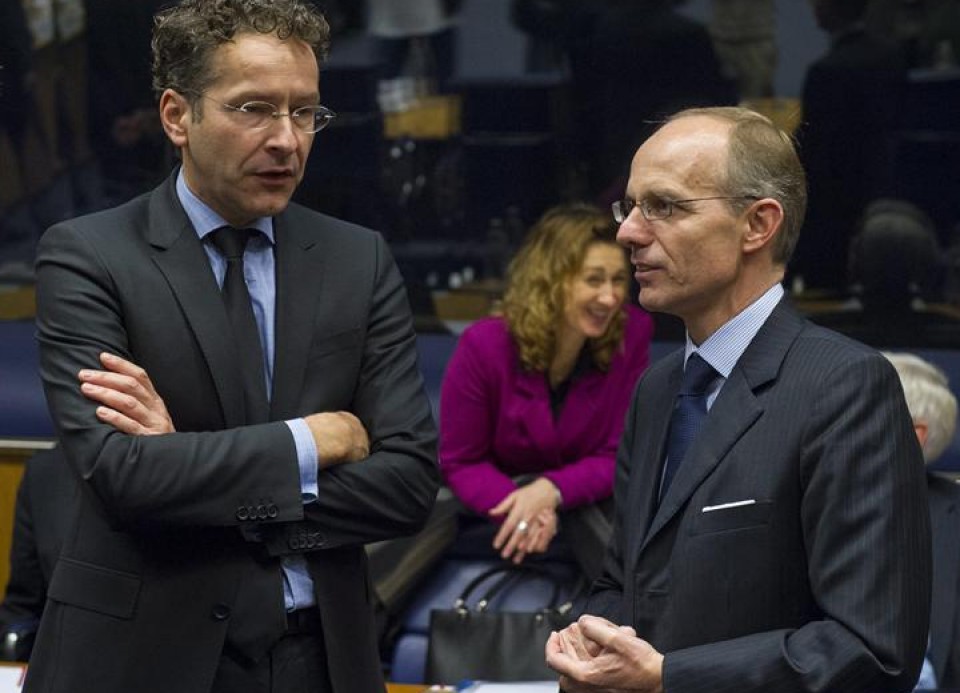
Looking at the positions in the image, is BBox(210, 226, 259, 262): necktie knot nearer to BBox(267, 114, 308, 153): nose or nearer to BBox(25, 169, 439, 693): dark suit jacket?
BBox(25, 169, 439, 693): dark suit jacket

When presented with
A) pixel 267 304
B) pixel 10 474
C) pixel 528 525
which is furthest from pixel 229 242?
pixel 10 474

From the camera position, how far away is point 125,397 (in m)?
2.31

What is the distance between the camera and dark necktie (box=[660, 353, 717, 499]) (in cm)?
220

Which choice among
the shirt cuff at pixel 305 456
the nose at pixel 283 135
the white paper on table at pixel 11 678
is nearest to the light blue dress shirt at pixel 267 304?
the shirt cuff at pixel 305 456

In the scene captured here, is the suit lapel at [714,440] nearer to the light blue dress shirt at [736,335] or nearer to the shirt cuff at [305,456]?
the light blue dress shirt at [736,335]

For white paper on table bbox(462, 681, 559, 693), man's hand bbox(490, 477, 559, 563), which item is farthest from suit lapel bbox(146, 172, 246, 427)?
man's hand bbox(490, 477, 559, 563)

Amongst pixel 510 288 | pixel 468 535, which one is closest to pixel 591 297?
pixel 510 288

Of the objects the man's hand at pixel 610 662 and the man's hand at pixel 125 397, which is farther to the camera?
the man's hand at pixel 125 397

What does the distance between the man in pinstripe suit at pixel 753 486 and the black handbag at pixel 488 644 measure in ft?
5.87

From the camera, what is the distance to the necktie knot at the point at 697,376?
221 centimetres

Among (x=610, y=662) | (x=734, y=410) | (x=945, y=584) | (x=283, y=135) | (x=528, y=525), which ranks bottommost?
(x=528, y=525)

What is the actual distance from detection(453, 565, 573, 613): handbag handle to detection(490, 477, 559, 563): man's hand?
1.3 inches

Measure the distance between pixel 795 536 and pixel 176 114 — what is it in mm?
1007

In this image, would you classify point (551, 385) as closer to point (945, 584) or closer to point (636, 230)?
point (945, 584)
